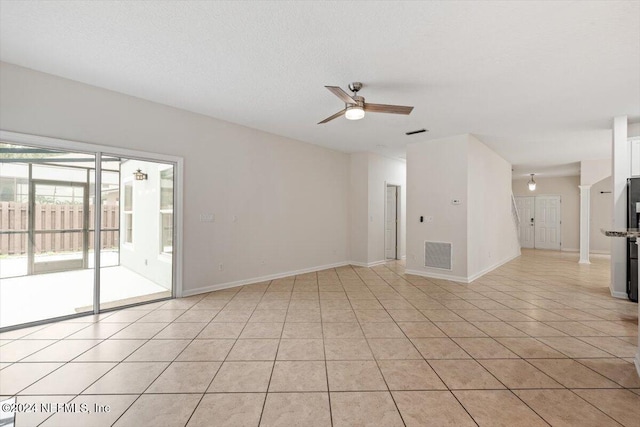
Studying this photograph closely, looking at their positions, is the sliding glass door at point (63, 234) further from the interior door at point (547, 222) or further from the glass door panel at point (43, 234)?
the interior door at point (547, 222)

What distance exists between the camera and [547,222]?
10273 mm

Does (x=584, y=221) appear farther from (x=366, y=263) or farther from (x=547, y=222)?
(x=366, y=263)

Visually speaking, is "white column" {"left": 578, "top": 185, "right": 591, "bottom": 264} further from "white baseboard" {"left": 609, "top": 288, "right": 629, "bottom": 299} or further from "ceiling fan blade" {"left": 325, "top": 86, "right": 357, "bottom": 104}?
"ceiling fan blade" {"left": 325, "top": 86, "right": 357, "bottom": 104}

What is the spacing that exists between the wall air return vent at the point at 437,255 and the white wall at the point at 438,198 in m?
0.08

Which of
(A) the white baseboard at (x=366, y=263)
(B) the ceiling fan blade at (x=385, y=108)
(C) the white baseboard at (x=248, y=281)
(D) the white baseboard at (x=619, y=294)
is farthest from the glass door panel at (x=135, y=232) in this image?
(D) the white baseboard at (x=619, y=294)

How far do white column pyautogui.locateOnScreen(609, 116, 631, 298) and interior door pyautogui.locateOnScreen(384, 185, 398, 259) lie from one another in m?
4.28

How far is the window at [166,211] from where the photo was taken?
14.2 feet

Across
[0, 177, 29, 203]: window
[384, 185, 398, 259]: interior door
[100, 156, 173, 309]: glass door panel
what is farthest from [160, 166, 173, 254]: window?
[384, 185, 398, 259]: interior door

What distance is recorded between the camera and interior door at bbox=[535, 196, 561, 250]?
33.1ft

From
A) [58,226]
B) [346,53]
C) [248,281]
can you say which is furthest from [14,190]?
[346,53]

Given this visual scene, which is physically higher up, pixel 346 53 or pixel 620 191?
pixel 346 53

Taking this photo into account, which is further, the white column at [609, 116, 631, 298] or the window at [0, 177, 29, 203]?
the white column at [609, 116, 631, 298]

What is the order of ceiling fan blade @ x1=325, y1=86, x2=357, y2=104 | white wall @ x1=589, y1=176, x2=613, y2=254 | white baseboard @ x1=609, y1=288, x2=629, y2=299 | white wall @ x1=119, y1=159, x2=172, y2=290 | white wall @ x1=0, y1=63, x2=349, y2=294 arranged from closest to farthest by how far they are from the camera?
ceiling fan blade @ x1=325, y1=86, x2=357, y2=104
white wall @ x1=0, y1=63, x2=349, y2=294
white baseboard @ x1=609, y1=288, x2=629, y2=299
white wall @ x1=119, y1=159, x2=172, y2=290
white wall @ x1=589, y1=176, x2=613, y2=254

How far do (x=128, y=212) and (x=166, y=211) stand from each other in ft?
2.12
